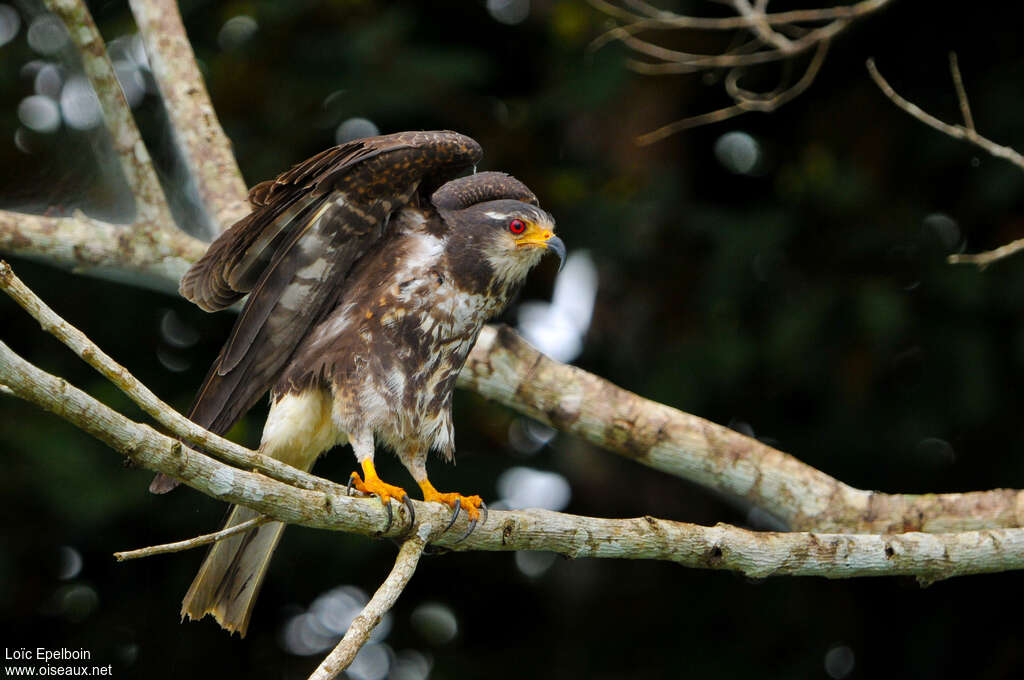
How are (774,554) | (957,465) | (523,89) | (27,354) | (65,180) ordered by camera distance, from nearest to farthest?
(774,554) < (65,180) < (27,354) < (957,465) < (523,89)

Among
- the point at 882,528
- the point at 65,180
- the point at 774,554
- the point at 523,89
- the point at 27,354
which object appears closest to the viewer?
the point at 774,554

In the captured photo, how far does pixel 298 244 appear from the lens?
329 cm

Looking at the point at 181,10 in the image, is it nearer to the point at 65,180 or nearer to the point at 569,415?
the point at 65,180

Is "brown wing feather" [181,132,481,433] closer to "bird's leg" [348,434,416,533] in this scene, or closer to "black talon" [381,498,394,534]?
"bird's leg" [348,434,416,533]

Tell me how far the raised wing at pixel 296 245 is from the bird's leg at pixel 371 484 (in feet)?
1.24

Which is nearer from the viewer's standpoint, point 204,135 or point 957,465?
point 204,135

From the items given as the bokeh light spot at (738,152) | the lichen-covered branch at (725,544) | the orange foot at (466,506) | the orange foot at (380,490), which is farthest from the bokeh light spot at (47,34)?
the bokeh light spot at (738,152)

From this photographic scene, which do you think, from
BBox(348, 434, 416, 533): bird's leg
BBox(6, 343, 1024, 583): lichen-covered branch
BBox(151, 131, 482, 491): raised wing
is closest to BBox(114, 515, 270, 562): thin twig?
BBox(6, 343, 1024, 583): lichen-covered branch

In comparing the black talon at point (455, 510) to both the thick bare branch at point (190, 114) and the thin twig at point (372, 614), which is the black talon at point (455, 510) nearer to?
the thin twig at point (372, 614)

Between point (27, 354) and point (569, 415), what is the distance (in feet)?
8.55

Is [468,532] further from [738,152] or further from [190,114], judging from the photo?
[738,152]

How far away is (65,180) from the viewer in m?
4.12

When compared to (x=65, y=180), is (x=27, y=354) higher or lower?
lower

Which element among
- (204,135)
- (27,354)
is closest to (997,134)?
(204,135)
